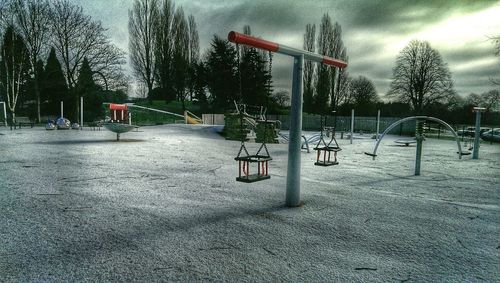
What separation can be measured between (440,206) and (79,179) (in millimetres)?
6949

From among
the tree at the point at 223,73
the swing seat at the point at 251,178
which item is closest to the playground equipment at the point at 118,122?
the swing seat at the point at 251,178

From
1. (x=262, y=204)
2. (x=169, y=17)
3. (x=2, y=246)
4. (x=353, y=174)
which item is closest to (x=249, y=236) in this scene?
(x=262, y=204)

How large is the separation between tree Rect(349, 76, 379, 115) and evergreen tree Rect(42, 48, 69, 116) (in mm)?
44320

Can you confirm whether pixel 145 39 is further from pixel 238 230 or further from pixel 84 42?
pixel 238 230

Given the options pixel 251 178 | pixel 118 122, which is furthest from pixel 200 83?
pixel 251 178

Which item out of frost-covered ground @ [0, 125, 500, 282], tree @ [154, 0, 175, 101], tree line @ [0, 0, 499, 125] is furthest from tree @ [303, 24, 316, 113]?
frost-covered ground @ [0, 125, 500, 282]

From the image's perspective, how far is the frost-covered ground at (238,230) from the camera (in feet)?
9.39

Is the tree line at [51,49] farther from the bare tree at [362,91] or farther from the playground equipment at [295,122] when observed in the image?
the bare tree at [362,91]

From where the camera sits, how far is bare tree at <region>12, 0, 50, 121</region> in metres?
29.3

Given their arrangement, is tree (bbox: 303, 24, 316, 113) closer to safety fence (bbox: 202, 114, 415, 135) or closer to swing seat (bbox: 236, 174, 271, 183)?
safety fence (bbox: 202, 114, 415, 135)

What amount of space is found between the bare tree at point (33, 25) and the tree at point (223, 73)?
1766cm

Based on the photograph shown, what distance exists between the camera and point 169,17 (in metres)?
46.0

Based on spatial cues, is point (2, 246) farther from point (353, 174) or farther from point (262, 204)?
point (353, 174)

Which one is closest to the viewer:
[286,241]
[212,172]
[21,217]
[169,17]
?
[286,241]
